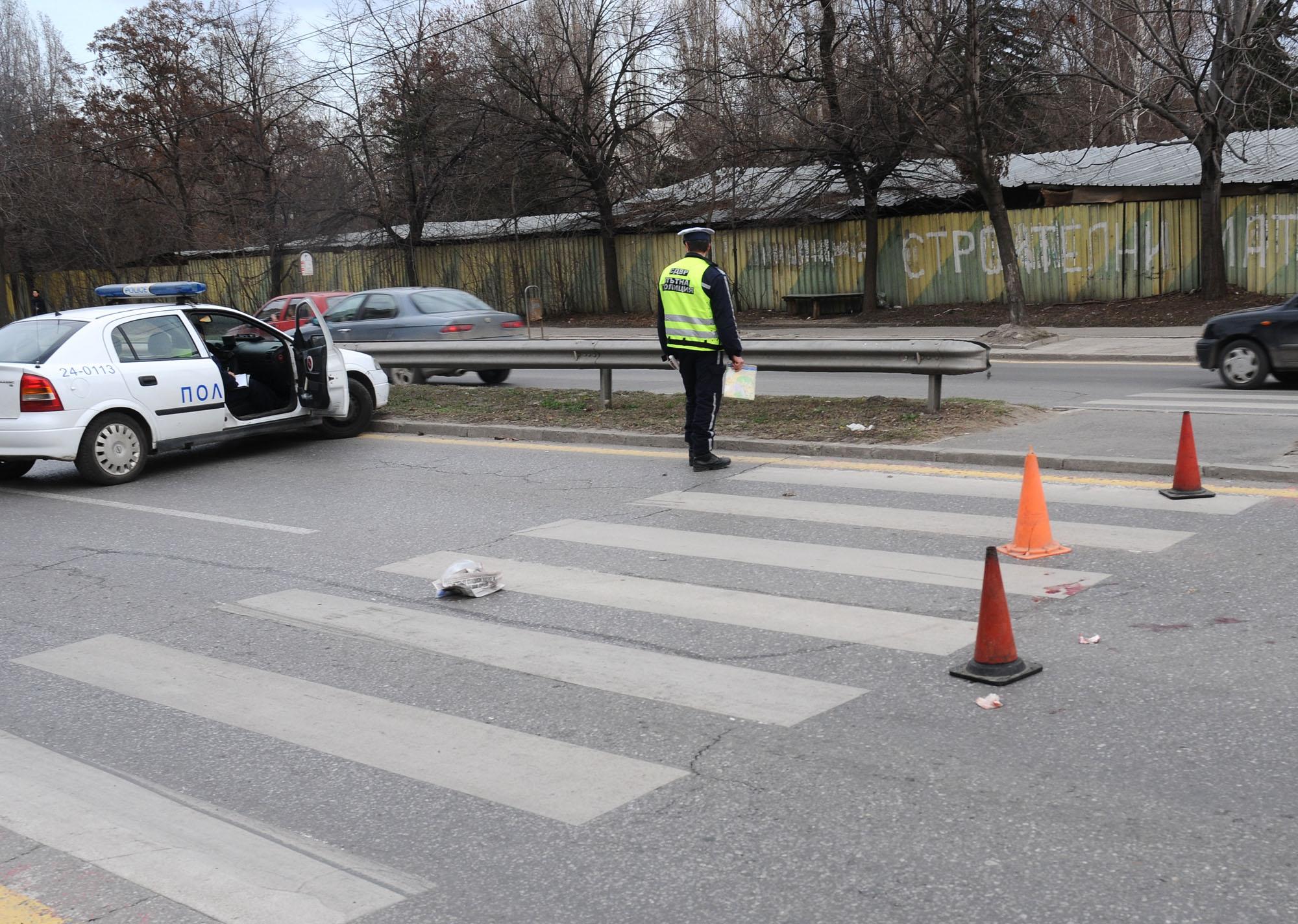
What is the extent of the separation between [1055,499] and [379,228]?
31.6 m

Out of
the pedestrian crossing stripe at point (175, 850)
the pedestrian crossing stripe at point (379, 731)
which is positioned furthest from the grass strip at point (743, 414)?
the pedestrian crossing stripe at point (175, 850)

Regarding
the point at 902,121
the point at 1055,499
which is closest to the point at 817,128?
the point at 902,121

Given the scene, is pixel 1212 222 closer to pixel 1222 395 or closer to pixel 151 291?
pixel 1222 395

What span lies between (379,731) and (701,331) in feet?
18.7

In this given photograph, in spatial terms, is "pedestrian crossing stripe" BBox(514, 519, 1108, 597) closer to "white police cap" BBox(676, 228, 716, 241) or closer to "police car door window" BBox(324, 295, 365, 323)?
"white police cap" BBox(676, 228, 716, 241)

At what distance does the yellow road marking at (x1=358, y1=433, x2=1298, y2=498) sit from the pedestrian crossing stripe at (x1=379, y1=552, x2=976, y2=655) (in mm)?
3317

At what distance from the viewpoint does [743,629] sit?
587cm

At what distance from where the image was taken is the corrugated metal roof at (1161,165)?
81.7ft

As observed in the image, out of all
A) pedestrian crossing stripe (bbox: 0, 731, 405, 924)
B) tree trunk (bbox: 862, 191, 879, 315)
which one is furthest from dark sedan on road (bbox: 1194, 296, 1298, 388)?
tree trunk (bbox: 862, 191, 879, 315)

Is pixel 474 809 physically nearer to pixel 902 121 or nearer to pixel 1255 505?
pixel 1255 505

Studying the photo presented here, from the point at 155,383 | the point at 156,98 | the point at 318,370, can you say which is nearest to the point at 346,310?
the point at 318,370

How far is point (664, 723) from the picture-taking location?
4781mm

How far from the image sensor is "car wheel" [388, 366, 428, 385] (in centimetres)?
1756

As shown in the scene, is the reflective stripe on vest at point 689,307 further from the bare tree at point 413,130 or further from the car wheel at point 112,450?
the bare tree at point 413,130
